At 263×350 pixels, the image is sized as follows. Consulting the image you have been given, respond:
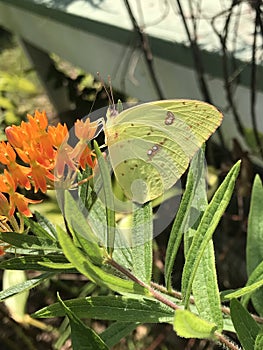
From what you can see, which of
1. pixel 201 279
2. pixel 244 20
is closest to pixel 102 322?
pixel 244 20

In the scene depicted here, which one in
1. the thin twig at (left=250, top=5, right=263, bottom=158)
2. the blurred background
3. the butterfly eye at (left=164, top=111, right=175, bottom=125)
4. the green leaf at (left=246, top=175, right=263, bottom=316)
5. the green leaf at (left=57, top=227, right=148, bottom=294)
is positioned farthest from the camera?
the blurred background

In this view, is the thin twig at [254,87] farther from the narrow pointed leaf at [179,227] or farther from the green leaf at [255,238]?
the narrow pointed leaf at [179,227]

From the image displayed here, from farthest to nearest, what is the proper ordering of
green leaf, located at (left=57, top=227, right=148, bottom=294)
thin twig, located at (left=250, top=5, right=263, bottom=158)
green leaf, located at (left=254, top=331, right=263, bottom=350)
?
thin twig, located at (left=250, top=5, right=263, bottom=158)
green leaf, located at (left=254, top=331, right=263, bottom=350)
green leaf, located at (left=57, top=227, right=148, bottom=294)

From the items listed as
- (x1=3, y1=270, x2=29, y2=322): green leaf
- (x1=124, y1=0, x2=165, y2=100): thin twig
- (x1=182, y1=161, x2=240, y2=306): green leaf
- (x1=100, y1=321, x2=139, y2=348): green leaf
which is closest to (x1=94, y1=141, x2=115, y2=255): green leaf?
(x1=182, y1=161, x2=240, y2=306): green leaf

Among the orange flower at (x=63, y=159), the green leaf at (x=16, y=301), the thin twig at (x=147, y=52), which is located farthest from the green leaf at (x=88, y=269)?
the thin twig at (x=147, y=52)

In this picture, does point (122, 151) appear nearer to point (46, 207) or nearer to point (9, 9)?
point (46, 207)

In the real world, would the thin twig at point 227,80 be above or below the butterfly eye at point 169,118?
below

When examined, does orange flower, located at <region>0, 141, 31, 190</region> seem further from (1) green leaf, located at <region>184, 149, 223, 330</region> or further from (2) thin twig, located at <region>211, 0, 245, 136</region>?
(2) thin twig, located at <region>211, 0, 245, 136</region>
